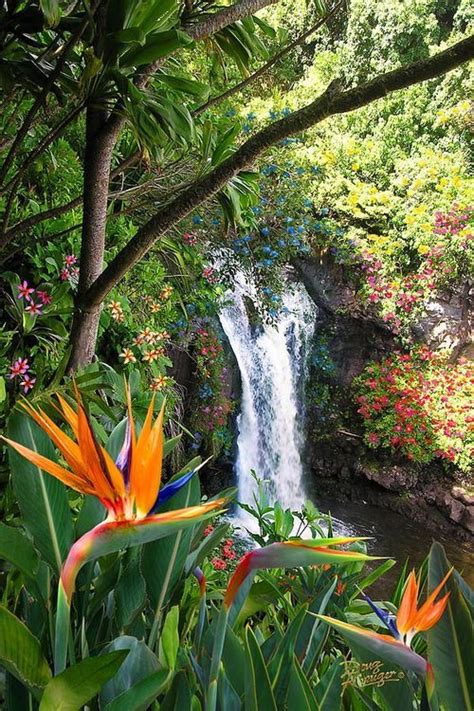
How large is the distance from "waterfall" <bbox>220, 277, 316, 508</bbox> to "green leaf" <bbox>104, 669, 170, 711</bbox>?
4.64m

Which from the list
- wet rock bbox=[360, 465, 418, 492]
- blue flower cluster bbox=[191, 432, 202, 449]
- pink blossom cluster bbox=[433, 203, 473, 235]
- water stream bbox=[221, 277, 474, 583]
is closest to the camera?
blue flower cluster bbox=[191, 432, 202, 449]

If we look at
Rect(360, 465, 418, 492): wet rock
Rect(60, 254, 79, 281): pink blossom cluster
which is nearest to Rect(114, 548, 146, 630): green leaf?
Rect(60, 254, 79, 281): pink blossom cluster

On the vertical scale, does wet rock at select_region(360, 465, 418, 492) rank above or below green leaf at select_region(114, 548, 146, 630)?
above

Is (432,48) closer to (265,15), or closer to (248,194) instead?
(265,15)

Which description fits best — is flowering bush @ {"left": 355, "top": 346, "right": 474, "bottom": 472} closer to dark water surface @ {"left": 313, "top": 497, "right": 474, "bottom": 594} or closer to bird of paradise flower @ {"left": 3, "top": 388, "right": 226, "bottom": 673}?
dark water surface @ {"left": 313, "top": 497, "right": 474, "bottom": 594}

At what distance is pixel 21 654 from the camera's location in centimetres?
51

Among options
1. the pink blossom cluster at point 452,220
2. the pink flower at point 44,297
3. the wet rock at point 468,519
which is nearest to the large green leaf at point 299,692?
the pink flower at point 44,297

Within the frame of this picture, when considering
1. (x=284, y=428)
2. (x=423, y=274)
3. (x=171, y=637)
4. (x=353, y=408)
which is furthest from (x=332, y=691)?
(x=423, y=274)

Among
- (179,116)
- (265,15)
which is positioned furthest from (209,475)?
(265,15)

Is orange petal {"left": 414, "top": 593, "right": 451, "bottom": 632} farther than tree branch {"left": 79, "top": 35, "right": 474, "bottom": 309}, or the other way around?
tree branch {"left": 79, "top": 35, "right": 474, "bottom": 309}

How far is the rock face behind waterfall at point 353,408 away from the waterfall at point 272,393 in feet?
1.19

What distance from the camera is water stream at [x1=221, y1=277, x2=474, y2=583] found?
17.4ft

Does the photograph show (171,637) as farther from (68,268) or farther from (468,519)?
(468,519)

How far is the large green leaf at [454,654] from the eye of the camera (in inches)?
22.9
